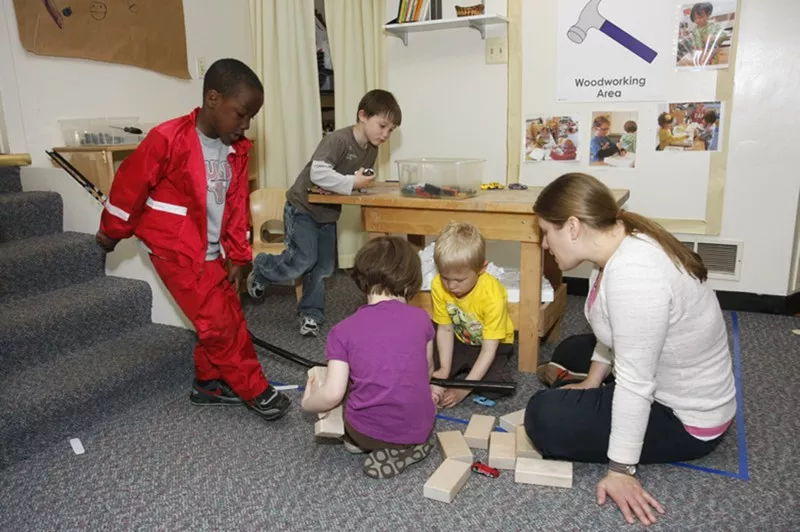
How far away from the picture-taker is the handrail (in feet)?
8.64

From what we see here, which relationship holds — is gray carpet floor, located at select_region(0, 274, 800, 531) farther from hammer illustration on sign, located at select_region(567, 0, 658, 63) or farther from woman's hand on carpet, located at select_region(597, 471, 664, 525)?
→ hammer illustration on sign, located at select_region(567, 0, 658, 63)

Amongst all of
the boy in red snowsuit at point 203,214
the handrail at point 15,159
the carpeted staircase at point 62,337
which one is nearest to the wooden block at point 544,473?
the boy in red snowsuit at point 203,214

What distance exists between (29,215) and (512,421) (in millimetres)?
2119

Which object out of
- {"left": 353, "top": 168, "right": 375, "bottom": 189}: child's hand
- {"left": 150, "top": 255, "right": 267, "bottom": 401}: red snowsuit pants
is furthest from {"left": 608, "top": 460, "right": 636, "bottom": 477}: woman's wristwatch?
{"left": 353, "top": 168, "right": 375, "bottom": 189}: child's hand

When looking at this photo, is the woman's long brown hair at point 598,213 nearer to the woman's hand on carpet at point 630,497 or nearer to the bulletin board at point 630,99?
the woman's hand on carpet at point 630,497

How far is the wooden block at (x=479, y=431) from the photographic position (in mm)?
1833

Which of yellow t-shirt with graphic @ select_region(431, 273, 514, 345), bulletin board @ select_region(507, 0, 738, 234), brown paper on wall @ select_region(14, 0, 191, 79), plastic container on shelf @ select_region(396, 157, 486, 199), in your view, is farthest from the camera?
bulletin board @ select_region(507, 0, 738, 234)

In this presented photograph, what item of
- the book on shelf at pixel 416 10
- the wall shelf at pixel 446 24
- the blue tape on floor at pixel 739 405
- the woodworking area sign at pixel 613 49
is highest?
the book on shelf at pixel 416 10

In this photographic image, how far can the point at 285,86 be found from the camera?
3654 mm

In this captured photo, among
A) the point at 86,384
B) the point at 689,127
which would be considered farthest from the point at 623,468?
the point at 689,127

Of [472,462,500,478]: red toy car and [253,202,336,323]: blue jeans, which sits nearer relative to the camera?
[472,462,500,478]: red toy car

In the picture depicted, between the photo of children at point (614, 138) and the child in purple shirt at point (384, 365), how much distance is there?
188 cm

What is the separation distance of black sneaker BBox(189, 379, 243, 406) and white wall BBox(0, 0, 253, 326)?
560 millimetres

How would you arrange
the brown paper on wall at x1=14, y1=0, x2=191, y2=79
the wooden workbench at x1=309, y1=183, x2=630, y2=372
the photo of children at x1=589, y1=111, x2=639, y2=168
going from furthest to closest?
1. the photo of children at x1=589, y1=111, x2=639, y2=168
2. the brown paper on wall at x1=14, y1=0, x2=191, y2=79
3. the wooden workbench at x1=309, y1=183, x2=630, y2=372
